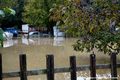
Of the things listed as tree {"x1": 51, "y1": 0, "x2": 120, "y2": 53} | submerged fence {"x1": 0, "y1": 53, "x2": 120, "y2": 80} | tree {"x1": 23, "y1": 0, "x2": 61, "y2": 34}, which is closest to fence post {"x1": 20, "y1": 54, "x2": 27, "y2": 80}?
submerged fence {"x1": 0, "y1": 53, "x2": 120, "y2": 80}

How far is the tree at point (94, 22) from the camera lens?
10.1m

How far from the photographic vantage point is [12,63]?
2456cm

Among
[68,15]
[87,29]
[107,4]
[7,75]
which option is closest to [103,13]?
[107,4]

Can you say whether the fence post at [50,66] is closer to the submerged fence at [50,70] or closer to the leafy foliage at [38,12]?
the submerged fence at [50,70]

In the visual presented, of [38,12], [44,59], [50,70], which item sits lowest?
[44,59]

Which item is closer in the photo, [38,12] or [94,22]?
[94,22]

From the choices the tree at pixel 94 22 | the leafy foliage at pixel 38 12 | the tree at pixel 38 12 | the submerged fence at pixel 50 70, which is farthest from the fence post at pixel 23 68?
the leafy foliage at pixel 38 12

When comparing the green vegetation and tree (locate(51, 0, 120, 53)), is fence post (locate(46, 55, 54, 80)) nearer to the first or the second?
the green vegetation

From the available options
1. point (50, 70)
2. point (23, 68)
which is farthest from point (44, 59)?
point (23, 68)

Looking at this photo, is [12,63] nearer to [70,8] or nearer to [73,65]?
[70,8]

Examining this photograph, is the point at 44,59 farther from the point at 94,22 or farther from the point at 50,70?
the point at 50,70

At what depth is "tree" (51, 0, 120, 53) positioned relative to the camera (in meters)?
10.1

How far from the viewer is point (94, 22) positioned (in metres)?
10.2

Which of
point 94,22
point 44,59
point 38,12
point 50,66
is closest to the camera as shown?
point 50,66
